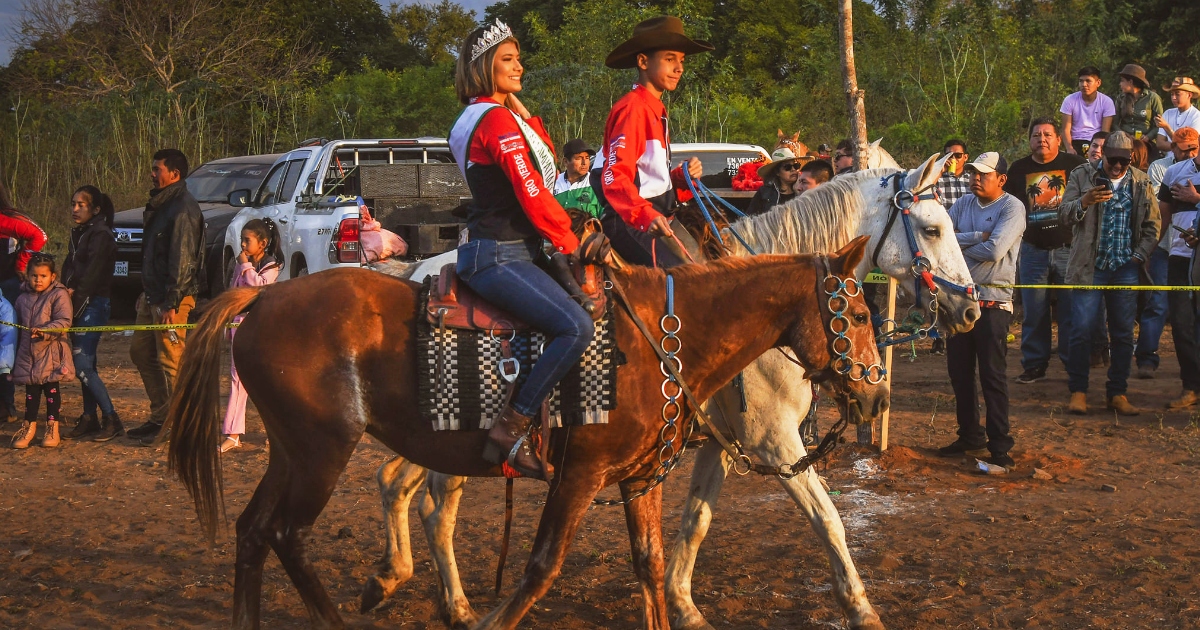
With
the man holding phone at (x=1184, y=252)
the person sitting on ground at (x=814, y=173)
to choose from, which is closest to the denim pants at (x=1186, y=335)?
the man holding phone at (x=1184, y=252)

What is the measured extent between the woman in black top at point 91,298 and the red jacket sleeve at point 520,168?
6671mm

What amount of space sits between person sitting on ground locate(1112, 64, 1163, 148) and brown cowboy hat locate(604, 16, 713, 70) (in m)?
9.17

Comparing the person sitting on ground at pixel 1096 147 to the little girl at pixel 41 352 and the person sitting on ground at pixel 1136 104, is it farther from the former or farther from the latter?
the little girl at pixel 41 352

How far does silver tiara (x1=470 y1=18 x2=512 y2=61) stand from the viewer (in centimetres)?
468

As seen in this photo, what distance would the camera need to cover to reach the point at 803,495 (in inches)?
214

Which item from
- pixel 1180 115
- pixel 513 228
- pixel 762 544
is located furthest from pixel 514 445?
pixel 1180 115

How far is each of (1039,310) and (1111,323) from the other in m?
1.44

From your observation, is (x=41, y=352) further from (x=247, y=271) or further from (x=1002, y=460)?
(x=1002, y=460)

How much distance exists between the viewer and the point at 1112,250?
9828 mm

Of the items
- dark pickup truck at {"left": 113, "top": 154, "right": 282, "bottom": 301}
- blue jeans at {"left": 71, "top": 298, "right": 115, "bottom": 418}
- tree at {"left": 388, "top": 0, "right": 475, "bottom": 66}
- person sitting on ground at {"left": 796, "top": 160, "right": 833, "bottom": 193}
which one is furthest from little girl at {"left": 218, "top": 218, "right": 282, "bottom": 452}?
tree at {"left": 388, "top": 0, "right": 475, "bottom": 66}

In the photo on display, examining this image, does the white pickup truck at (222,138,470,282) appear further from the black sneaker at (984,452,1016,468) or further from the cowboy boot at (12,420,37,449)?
the black sneaker at (984,452,1016,468)

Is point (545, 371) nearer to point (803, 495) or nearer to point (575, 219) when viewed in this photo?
point (575, 219)

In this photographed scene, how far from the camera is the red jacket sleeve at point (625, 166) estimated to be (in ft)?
18.0

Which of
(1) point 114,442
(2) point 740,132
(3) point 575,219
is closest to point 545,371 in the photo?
(3) point 575,219
